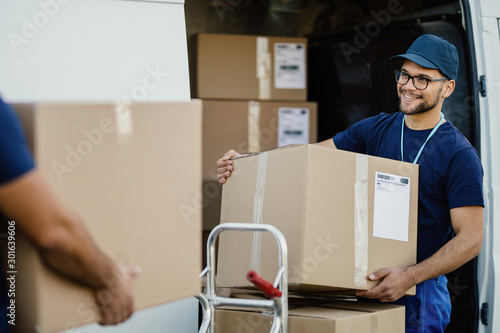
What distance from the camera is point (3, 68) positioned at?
1986mm

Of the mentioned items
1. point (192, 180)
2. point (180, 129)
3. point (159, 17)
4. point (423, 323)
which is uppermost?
point (159, 17)

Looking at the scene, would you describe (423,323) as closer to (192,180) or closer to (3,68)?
(192,180)

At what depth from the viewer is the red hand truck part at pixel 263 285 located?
179cm


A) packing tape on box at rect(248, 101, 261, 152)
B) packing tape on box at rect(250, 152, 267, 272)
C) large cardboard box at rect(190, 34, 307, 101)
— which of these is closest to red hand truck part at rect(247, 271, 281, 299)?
packing tape on box at rect(250, 152, 267, 272)

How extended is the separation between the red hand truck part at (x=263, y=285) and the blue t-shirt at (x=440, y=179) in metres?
0.85

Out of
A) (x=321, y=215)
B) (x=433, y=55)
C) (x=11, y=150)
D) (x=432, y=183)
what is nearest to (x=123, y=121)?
(x=11, y=150)

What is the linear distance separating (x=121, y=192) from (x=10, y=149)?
12.4 inches

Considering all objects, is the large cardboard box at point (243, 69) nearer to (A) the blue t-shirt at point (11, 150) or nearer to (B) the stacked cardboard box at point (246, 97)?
(B) the stacked cardboard box at point (246, 97)

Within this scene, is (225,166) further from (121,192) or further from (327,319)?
(121,192)

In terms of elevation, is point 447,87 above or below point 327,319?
above

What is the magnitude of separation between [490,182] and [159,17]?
1.63 meters

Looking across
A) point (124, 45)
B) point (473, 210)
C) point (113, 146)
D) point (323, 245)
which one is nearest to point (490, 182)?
point (473, 210)

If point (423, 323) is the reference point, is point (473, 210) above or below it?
above

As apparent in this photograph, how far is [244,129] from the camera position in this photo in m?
3.61
